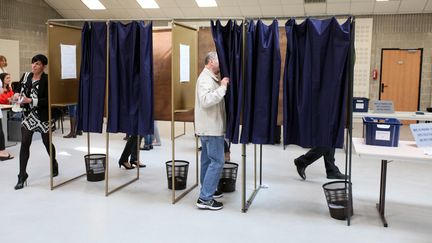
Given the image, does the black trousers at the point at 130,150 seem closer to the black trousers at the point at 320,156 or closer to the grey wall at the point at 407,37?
the black trousers at the point at 320,156

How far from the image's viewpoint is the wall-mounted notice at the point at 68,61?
433 centimetres

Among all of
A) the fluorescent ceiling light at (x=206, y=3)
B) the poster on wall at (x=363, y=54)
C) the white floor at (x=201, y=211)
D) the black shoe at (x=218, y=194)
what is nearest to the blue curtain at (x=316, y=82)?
the white floor at (x=201, y=211)

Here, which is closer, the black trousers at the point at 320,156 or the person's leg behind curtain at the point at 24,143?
the person's leg behind curtain at the point at 24,143

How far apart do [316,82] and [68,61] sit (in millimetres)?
2555

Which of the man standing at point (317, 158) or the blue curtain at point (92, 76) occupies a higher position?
the blue curtain at point (92, 76)

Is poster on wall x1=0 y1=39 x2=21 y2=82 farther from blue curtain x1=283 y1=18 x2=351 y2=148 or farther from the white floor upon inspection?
blue curtain x1=283 y1=18 x2=351 y2=148

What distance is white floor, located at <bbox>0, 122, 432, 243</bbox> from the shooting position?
3158 millimetres

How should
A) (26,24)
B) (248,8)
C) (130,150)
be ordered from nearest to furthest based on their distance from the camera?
(130,150) → (248,8) → (26,24)

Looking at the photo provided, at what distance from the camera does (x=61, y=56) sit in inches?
170

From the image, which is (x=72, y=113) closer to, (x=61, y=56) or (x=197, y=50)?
(x=61, y=56)

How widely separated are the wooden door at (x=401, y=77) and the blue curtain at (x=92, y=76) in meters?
7.97

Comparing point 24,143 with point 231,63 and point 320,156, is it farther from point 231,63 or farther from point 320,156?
point 320,156

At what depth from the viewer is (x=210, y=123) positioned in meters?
3.57

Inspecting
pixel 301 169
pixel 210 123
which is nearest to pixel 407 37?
pixel 301 169
